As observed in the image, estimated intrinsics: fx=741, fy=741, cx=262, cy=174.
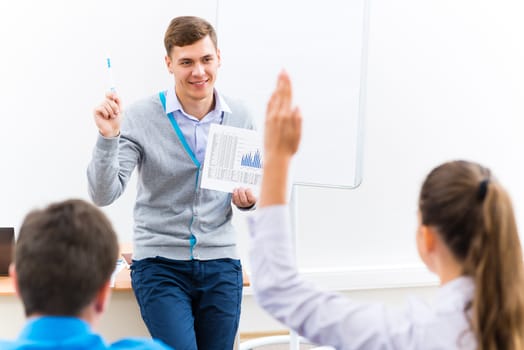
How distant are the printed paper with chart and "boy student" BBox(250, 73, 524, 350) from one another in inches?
51.7

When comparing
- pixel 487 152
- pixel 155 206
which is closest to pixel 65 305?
pixel 155 206

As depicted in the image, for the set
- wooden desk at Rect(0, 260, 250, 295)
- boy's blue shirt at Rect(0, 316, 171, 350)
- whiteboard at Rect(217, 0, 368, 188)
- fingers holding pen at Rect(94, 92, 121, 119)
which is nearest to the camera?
boy's blue shirt at Rect(0, 316, 171, 350)

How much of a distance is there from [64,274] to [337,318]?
0.44m

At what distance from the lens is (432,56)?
407 centimetres

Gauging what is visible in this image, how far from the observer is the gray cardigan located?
8.28 feet

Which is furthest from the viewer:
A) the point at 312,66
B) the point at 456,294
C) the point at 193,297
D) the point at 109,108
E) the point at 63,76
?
the point at 63,76

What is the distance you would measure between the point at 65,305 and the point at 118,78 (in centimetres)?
259

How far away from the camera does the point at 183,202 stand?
255cm

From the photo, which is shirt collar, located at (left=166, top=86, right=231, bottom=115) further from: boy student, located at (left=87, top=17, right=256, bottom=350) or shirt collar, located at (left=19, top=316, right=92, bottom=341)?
shirt collar, located at (left=19, top=316, right=92, bottom=341)

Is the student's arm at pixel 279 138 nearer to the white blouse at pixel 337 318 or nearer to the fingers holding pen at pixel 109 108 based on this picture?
the white blouse at pixel 337 318

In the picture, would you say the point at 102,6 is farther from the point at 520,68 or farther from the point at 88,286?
the point at 88,286

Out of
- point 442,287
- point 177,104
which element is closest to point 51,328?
point 442,287

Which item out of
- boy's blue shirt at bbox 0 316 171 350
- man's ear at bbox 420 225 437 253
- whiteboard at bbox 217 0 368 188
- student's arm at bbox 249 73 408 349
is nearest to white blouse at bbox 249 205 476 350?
student's arm at bbox 249 73 408 349

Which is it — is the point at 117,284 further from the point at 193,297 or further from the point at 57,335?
the point at 57,335
